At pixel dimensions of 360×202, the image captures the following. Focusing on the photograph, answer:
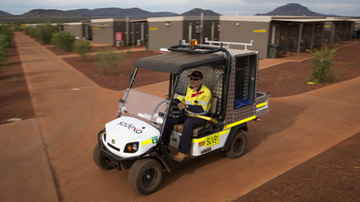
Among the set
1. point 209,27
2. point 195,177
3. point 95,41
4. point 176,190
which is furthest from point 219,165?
point 95,41

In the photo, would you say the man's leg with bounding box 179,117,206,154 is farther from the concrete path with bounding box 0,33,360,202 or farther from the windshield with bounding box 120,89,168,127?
the concrete path with bounding box 0,33,360,202

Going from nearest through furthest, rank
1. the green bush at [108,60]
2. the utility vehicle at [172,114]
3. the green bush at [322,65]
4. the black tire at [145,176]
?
the black tire at [145,176]
the utility vehicle at [172,114]
the green bush at [322,65]
the green bush at [108,60]

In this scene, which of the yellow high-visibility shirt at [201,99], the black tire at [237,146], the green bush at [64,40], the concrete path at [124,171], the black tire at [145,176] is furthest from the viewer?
the green bush at [64,40]

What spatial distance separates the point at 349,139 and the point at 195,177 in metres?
3.64

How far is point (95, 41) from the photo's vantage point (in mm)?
35062

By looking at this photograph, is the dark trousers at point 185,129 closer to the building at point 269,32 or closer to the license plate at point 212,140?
the license plate at point 212,140

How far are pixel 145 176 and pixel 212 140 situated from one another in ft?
4.48

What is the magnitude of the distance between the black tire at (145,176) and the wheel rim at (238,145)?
191cm

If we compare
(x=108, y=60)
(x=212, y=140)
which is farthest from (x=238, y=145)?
(x=108, y=60)

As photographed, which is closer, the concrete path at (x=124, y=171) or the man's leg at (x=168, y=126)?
the concrete path at (x=124, y=171)

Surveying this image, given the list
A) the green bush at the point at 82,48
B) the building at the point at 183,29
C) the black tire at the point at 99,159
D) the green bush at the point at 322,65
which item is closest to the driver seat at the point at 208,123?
the black tire at the point at 99,159

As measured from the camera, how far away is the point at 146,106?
5207mm

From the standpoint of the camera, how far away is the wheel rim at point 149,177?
4758 millimetres

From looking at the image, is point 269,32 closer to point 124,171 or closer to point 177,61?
point 177,61
